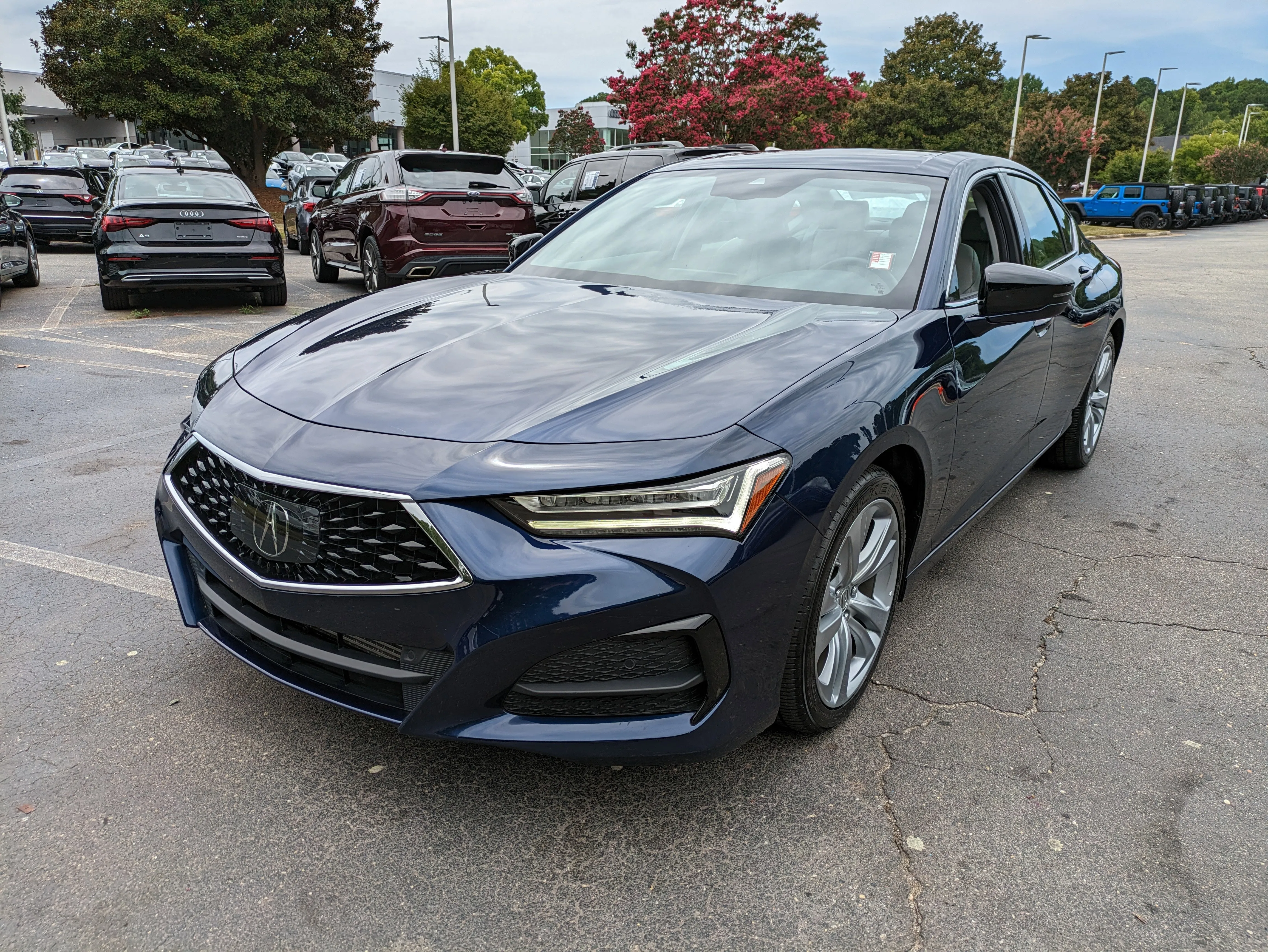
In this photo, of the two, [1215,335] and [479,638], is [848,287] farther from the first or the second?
[1215,335]

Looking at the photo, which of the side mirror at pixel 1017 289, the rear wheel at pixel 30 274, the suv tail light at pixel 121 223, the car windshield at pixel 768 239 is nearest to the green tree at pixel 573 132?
the rear wheel at pixel 30 274

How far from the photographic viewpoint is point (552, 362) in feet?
8.57

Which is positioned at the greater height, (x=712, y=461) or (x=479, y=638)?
(x=712, y=461)

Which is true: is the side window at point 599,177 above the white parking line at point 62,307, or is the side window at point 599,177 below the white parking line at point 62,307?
above

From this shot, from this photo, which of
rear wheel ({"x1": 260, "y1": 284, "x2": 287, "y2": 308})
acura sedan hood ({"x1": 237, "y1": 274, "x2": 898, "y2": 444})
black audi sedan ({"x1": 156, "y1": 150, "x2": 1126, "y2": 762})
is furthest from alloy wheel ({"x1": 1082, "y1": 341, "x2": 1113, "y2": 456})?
rear wheel ({"x1": 260, "y1": 284, "x2": 287, "y2": 308})

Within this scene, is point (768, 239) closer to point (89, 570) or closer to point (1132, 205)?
point (89, 570)

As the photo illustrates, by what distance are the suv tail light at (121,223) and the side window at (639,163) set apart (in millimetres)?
5302

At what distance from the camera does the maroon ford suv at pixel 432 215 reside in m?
10.5

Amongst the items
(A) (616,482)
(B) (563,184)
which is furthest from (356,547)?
(B) (563,184)

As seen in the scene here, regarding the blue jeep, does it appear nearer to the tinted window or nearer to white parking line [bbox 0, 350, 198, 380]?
the tinted window

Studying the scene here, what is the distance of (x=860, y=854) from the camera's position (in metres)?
2.25

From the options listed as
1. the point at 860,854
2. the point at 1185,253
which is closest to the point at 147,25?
the point at 1185,253

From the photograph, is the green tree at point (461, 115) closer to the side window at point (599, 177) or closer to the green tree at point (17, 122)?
the green tree at point (17, 122)

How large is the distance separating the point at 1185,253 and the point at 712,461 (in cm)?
2678
